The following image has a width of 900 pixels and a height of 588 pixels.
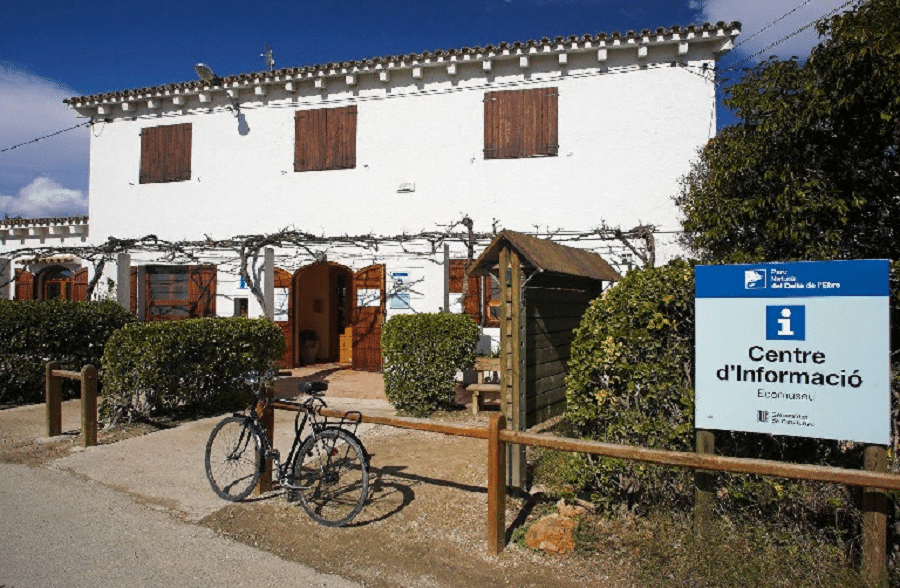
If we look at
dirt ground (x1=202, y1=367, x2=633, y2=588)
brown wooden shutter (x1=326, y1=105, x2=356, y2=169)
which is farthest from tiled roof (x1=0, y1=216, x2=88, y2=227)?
dirt ground (x1=202, y1=367, x2=633, y2=588)

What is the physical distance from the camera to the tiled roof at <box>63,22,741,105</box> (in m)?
10.4

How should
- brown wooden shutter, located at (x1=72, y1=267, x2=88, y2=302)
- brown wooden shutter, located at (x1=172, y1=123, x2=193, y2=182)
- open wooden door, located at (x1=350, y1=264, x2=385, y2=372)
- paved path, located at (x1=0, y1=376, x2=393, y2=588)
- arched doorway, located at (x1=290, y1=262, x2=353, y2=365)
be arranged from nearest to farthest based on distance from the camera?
paved path, located at (x1=0, y1=376, x2=393, y2=588) → open wooden door, located at (x1=350, y1=264, x2=385, y2=372) → brown wooden shutter, located at (x1=172, y1=123, x2=193, y2=182) → arched doorway, located at (x1=290, y1=262, x2=353, y2=365) → brown wooden shutter, located at (x1=72, y1=267, x2=88, y2=302)

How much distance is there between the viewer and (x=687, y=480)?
13.4ft

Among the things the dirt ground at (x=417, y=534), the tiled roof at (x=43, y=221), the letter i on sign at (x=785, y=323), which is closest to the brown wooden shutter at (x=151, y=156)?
the tiled roof at (x=43, y=221)

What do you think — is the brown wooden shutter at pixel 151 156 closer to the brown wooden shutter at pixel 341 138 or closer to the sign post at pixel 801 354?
the brown wooden shutter at pixel 341 138

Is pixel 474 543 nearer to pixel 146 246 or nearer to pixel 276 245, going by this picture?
pixel 276 245

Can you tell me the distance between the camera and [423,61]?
11844 mm

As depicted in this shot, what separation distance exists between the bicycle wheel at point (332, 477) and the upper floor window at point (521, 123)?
815 cm

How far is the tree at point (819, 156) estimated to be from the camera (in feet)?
18.9

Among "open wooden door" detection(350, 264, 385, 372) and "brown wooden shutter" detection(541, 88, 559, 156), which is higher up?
"brown wooden shutter" detection(541, 88, 559, 156)

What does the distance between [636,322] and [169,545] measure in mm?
3700

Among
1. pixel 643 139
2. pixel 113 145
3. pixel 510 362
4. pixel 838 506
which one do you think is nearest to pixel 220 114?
pixel 113 145

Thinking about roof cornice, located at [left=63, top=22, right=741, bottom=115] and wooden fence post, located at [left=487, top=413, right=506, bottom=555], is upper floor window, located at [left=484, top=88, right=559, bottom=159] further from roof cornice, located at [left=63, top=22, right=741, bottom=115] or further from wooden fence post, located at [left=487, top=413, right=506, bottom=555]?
wooden fence post, located at [left=487, top=413, right=506, bottom=555]

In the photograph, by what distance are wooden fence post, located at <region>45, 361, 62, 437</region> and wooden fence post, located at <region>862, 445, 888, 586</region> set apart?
26.7ft
